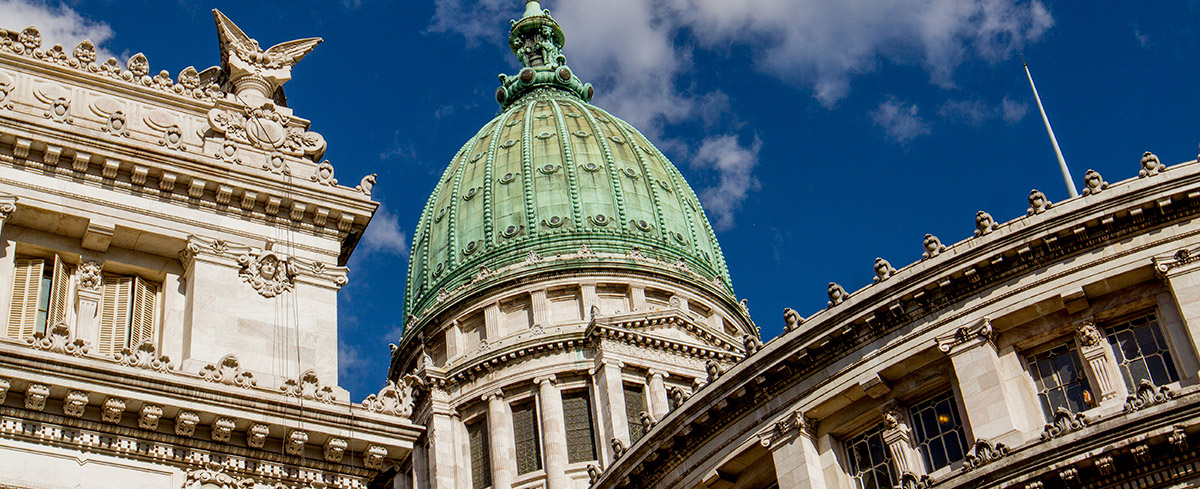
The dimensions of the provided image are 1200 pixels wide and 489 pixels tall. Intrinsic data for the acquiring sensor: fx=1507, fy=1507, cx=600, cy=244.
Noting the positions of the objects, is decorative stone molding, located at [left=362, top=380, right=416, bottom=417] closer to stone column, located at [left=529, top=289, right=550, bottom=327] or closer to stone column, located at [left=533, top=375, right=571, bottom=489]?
stone column, located at [left=533, top=375, right=571, bottom=489]

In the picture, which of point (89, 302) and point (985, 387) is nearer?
point (89, 302)

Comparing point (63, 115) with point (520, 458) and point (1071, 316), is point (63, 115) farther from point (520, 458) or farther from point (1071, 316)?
point (520, 458)

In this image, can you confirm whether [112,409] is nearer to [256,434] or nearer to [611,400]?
[256,434]

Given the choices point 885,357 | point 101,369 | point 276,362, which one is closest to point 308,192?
point 276,362

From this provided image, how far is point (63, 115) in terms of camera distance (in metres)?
26.6

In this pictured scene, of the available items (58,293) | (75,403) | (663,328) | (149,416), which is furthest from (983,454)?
(663,328)

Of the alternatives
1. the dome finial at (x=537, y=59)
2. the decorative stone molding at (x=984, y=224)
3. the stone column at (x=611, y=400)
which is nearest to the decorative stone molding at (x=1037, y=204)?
the decorative stone molding at (x=984, y=224)

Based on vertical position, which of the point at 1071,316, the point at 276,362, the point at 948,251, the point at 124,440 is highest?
the point at 948,251

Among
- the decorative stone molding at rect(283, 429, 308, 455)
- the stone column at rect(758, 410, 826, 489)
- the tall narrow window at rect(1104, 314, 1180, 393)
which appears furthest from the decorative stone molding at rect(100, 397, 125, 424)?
the tall narrow window at rect(1104, 314, 1180, 393)

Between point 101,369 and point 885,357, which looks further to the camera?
point 885,357

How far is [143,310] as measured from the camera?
84.6 ft

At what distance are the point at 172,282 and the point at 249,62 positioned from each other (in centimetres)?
583

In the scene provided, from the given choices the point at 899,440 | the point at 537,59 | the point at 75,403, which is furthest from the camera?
the point at 537,59

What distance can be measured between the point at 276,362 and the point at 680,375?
37102 millimetres
